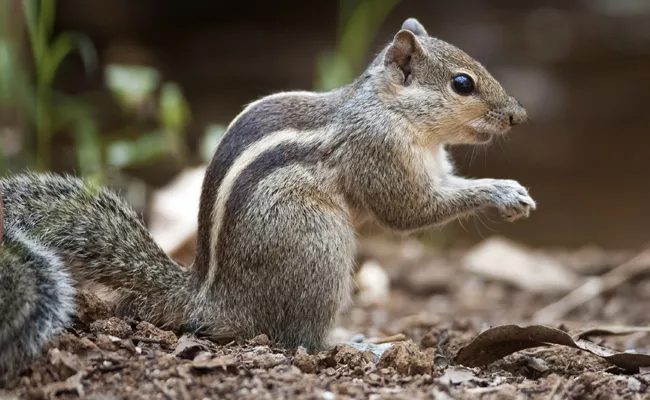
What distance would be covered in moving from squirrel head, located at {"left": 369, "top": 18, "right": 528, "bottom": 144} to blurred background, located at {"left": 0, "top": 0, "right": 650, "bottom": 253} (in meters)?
3.41

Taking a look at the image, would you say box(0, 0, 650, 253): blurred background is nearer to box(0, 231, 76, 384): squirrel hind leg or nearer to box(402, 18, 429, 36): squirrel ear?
box(402, 18, 429, 36): squirrel ear

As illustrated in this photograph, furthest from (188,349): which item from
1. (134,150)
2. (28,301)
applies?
(134,150)

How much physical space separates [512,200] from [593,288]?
2553mm

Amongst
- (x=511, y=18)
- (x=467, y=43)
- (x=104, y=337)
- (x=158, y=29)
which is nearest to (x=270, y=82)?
(x=158, y=29)

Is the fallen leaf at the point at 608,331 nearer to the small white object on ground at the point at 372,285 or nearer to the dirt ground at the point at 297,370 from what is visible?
the dirt ground at the point at 297,370

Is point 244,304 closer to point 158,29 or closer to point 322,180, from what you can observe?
point 322,180

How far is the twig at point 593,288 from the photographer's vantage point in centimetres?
609

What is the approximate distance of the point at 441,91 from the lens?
177 inches

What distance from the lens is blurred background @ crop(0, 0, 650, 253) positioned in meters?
9.73

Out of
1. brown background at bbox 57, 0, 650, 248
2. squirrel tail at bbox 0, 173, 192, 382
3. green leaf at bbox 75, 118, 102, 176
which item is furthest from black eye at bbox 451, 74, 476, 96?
brown background at bbox 57, 0, 650, 248

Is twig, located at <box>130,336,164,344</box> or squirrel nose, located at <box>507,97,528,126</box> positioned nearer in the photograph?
twig, located at <box>130,336,164,344</box>

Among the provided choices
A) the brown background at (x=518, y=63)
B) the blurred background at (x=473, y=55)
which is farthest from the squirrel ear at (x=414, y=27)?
the brown background at (x=518, y=63)

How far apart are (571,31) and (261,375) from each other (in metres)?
13.7

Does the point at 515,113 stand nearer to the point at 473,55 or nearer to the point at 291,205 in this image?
the point at 291,205
